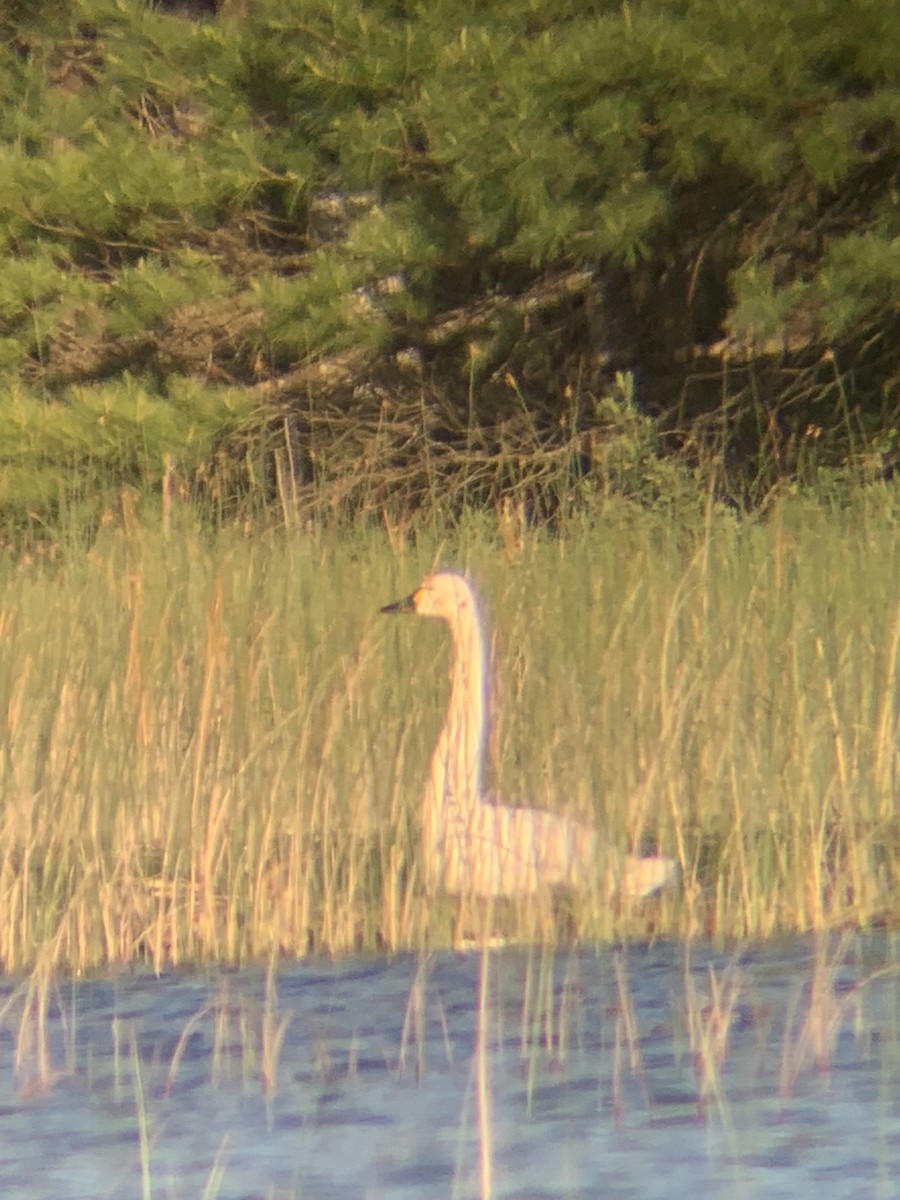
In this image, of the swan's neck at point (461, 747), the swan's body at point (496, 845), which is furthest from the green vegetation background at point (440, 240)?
the swan's body at point (496, 845)

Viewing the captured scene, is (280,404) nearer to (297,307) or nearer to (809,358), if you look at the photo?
(297,307)

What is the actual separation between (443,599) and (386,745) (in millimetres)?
545

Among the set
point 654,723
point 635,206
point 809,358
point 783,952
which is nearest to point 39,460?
point 635,206

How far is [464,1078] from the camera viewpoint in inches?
163

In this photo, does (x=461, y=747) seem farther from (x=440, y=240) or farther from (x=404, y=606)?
(x=440, y=240)

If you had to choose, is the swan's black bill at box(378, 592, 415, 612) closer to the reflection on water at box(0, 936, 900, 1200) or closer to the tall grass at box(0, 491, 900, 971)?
the tall grass at box(0, 491, 900, 971)

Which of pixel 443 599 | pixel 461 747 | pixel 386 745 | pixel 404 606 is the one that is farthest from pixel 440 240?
pixel 461 747

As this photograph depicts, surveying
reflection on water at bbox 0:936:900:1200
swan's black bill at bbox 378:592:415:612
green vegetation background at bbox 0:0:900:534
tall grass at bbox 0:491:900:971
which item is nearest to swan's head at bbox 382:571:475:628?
swan's black bill at bbox 378:592:415:612

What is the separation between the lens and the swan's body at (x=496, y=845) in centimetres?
516

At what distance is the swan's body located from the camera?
16.9 ft

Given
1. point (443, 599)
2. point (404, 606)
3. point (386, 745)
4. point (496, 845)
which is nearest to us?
point (496, 845)

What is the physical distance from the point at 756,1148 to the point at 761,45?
8.15 meters

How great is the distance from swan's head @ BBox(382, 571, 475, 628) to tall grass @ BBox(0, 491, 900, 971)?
0.40ft

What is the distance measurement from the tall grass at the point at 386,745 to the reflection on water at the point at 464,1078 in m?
0.18
